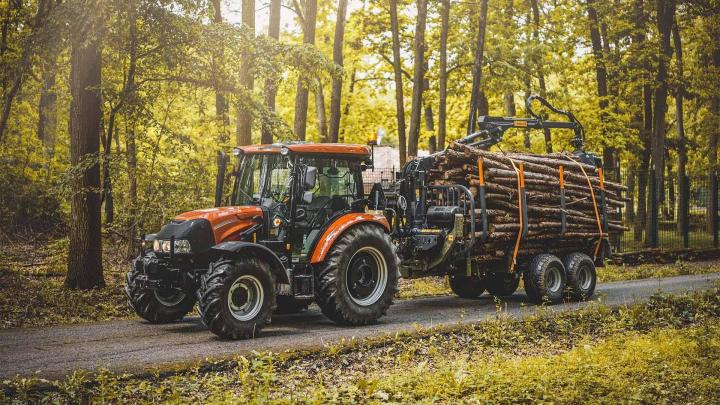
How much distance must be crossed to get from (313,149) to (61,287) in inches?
236

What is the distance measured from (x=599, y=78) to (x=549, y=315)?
55.6ft

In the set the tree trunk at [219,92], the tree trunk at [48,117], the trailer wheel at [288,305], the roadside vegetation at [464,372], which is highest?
the tree trunk at [48,117]

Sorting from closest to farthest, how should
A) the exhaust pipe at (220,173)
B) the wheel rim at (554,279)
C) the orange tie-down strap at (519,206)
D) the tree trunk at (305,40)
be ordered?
the exhaust pipe at (220,173) < the orange tie-down strap at (519,206) < the wheel rim at (554,279) < the tree trunk at (305,40)

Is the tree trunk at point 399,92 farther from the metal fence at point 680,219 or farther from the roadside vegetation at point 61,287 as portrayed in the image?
the roadside vegetation at point 61,287

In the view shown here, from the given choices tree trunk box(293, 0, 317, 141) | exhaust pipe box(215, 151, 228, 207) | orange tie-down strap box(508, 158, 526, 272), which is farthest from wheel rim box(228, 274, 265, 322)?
tree trunk box(293, 0, 317, 141)

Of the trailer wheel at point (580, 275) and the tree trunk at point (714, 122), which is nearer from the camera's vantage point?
the trailer wheel at point (580, 275)

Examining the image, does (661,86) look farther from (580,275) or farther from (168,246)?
(168,246)

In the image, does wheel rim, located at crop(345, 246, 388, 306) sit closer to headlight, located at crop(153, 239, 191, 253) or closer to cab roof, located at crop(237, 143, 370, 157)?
cab roof, located at crop(237, 143, 370, 157)

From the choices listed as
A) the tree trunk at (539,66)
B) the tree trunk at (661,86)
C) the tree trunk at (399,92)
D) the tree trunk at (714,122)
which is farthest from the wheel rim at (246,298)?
the tree trunk at (714,122)

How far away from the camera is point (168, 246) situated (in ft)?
32.4

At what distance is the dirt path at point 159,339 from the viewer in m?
8.05

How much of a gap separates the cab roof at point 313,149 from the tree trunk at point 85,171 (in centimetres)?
393

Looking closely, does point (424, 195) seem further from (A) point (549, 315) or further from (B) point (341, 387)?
(B) point (341, 387)

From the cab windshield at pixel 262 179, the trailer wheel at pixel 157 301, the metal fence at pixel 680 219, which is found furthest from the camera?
the metal fence at pixel 680 219
